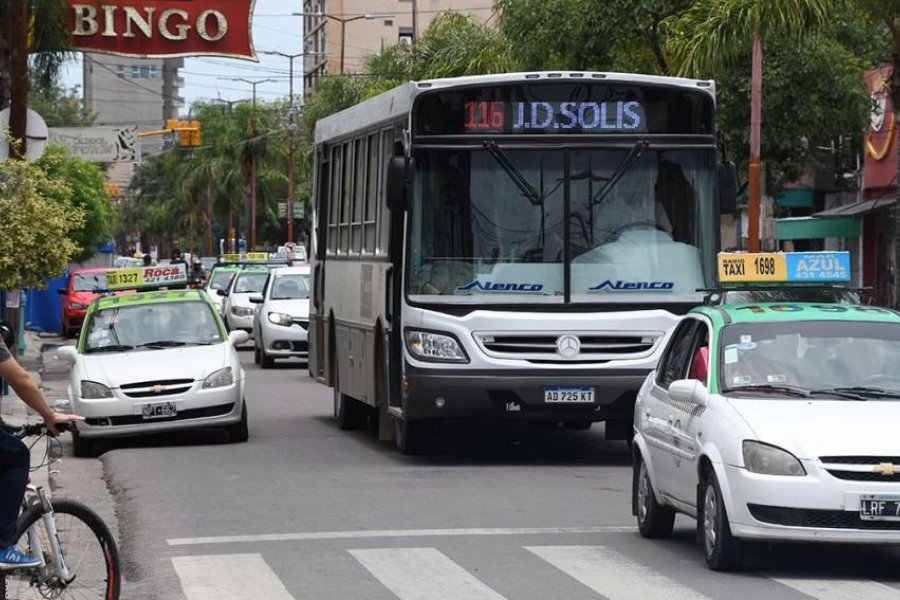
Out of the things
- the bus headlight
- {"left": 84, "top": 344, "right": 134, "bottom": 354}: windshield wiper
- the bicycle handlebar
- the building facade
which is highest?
the building facade

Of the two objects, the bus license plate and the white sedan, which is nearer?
the white sedan

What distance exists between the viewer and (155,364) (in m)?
19.2

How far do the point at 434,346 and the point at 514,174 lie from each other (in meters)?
1.62

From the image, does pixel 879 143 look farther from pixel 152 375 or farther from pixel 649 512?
pixel 649 512

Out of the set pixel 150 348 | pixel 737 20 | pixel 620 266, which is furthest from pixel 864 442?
pixel 737 20

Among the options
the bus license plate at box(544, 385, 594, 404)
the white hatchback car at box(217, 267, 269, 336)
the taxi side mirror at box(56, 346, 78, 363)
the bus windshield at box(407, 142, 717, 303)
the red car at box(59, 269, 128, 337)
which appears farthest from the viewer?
the red car at box(59, 269, 128, 337)

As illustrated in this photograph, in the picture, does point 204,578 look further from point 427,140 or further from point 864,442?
point 427,140

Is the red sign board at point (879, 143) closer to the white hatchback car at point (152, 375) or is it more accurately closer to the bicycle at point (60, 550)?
the white hatchback car at point (152, 375)

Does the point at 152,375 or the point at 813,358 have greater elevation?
the point at 813,358

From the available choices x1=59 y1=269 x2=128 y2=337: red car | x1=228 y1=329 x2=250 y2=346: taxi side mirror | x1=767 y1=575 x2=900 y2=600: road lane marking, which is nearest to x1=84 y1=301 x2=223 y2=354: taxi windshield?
x1=228 y1=329 x2=250 y2=346: taxi side mirror

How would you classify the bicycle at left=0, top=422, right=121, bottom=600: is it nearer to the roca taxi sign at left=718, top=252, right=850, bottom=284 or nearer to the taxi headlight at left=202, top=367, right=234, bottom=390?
the roca taxi sign at left=718, top=252, right=850, bottom=284

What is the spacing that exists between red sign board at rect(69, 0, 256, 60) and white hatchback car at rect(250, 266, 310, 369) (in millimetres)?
4708

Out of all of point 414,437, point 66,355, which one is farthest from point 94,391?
point 414,437

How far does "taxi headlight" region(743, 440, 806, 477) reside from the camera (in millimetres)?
10000
